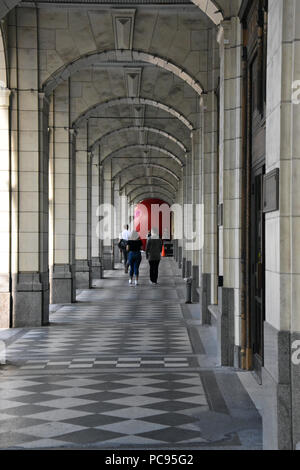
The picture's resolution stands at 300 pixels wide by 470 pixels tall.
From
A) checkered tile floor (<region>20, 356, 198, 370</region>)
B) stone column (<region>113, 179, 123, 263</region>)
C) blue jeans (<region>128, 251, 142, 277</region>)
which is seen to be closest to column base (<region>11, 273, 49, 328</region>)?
checkered tile floor (<region>20, 356, 198, 370</region>)

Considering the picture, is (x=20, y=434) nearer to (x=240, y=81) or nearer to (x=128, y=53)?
(x=240, y=81)

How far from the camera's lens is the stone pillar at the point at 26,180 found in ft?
42.1

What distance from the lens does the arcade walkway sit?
5.76 meters

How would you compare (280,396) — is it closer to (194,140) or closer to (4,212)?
(4,212)

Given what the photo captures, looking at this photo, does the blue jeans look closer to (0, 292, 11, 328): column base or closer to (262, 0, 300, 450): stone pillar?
(0, 292, 11, 328): column base

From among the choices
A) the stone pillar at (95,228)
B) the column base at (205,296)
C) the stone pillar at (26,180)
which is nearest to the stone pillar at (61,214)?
the stone pillar at (26,180)

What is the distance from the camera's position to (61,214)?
17297 millimetres

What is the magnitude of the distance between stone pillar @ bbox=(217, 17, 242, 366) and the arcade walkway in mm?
456

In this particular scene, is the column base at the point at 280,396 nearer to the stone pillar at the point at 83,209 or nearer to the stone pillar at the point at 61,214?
the stone pillar at the point at 61,214

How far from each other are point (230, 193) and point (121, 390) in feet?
9.43

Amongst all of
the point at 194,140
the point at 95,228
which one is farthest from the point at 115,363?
the point at 95,228

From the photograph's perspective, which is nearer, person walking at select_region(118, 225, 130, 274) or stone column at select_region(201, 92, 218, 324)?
stone column at select_region(201, 92, 218, 324)

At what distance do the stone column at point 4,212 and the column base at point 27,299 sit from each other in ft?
0.46
